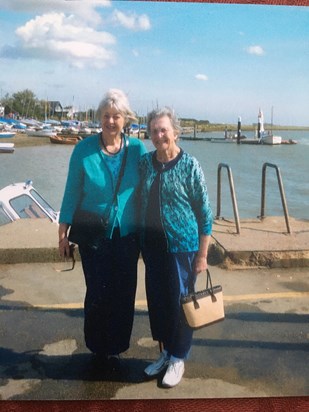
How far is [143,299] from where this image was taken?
127 inches

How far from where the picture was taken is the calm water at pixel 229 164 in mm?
2795

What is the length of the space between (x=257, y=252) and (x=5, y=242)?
5.26ft

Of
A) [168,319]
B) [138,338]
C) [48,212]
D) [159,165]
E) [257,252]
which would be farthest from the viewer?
[257,252]

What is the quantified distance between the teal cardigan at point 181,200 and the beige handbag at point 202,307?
9.5 inches

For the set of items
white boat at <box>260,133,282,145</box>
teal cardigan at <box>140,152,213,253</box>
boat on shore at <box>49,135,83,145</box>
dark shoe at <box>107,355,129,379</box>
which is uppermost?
white boat at <box>260,133,282,145</box>

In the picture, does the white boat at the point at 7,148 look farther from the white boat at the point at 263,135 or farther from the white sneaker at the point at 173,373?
the white sneaker at the point at 173,373

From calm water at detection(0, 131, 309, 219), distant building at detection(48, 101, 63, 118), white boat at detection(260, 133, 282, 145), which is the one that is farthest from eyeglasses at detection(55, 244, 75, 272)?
white boat at detection(260, 133, 282, 145)

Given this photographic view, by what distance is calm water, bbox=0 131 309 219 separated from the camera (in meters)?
2.79

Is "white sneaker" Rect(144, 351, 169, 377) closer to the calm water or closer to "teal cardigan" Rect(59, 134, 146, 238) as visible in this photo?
"teal cardigan" Rect(59, 134, 146, 238)

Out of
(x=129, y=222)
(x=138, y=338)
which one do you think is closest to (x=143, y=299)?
(x=138, y=338)

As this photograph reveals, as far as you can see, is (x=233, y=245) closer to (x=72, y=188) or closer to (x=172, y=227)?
(x=172, y=227)

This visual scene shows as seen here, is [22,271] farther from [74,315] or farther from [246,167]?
[246,167]

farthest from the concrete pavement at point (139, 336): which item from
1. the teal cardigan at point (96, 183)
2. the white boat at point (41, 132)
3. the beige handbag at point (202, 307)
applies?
the white boat at point (41, 132)

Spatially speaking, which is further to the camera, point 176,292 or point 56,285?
point 56,285
